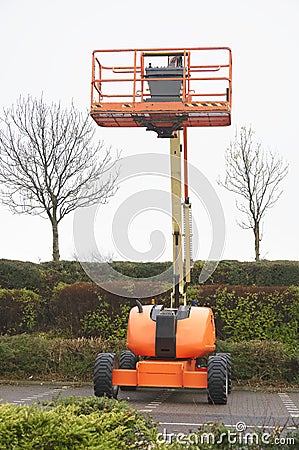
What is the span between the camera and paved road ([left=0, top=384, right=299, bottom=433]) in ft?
40.6

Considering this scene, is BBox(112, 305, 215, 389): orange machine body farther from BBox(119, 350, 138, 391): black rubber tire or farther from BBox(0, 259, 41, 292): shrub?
BBox(0, 259, 41, 292): shrub

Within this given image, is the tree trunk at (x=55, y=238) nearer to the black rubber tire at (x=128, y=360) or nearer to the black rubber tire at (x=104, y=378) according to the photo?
the black rubber tire at (x=128, y=360)

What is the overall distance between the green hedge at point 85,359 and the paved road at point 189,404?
672 millimetres

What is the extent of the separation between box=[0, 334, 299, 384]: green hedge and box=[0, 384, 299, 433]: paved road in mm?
672

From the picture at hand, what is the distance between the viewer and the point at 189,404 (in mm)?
14891

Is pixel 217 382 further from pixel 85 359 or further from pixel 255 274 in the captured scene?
pixel 255 274

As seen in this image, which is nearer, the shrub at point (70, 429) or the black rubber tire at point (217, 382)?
the shrub at point (70, 429)

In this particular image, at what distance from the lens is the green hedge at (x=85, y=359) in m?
17.4

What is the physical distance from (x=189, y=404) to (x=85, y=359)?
3798 millimetres

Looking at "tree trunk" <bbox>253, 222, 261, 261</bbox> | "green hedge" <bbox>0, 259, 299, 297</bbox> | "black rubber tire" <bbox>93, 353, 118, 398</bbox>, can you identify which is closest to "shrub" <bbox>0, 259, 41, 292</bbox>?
"green hedge" <bbox>0, 259, 299, 297</bbox>

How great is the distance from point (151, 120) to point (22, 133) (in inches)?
561

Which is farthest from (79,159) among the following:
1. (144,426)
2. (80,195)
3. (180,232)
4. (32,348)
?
(144,426)

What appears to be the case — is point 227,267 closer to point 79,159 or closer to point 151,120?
point 79,159

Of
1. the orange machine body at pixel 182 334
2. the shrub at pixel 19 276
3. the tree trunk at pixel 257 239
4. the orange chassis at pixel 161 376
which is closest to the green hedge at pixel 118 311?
the shrub at pixel 19 276
